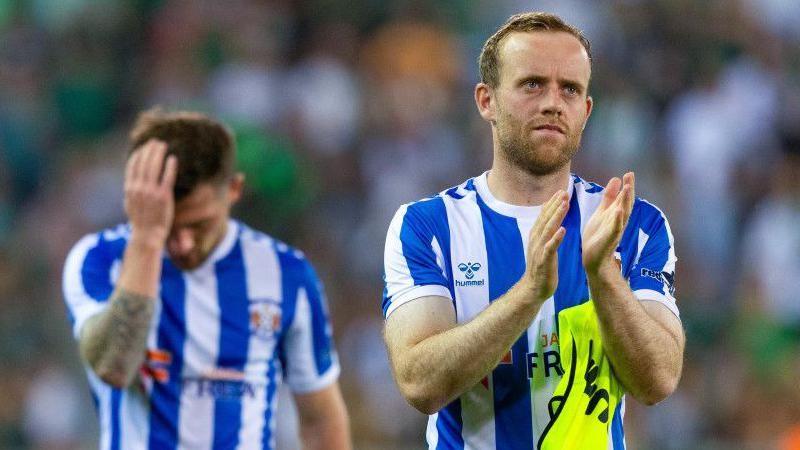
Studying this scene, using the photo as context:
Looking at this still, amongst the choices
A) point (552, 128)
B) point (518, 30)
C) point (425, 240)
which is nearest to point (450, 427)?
point (425, 240)

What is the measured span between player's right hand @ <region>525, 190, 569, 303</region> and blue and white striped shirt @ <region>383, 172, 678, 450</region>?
1.50 ft

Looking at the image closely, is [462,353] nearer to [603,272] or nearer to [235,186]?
[603,272]

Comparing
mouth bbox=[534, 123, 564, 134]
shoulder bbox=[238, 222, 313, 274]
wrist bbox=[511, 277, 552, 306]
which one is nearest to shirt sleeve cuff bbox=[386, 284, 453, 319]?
wrist bbox=[511, 277, 552, 306]

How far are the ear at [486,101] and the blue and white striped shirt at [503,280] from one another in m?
0.27

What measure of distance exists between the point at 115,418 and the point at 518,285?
85.3 inches

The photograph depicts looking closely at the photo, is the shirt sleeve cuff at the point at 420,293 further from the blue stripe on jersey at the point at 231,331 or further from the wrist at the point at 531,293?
the blue stripe on jersey at the point at 231,331

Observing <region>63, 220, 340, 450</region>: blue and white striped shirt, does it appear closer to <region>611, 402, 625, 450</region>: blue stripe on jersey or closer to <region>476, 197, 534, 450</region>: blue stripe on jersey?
<region>476, 197, 534, 450</region>: blue stripe on jersey

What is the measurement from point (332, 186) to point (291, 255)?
4.88m

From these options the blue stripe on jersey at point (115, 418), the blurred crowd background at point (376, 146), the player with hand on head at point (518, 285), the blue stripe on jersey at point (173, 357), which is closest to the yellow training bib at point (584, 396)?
the player with hand on head at point (518, 285)

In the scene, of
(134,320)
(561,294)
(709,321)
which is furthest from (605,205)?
(709,321)

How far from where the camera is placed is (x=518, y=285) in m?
3.76

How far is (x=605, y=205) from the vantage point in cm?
384

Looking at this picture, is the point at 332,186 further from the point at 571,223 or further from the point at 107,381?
the point at 571,223

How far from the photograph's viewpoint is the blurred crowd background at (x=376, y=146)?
8977mm
